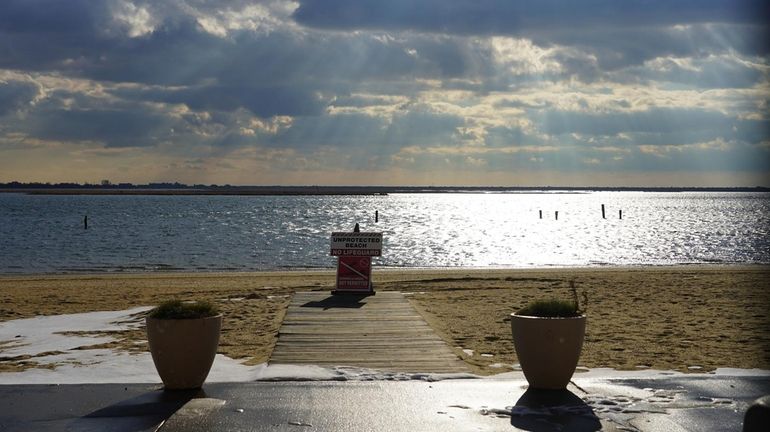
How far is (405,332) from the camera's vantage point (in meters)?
13.4

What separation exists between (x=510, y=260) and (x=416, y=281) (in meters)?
25.8

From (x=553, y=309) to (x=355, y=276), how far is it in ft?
33.4

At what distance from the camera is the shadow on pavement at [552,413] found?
298 inches

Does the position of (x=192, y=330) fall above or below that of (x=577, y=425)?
above

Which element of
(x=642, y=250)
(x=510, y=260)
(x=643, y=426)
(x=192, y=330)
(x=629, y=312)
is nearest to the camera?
(x=643, y=426)

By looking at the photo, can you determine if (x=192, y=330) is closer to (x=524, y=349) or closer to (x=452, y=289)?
(x=524, y=349)

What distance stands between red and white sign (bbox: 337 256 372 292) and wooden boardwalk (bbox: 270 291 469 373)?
1299mm

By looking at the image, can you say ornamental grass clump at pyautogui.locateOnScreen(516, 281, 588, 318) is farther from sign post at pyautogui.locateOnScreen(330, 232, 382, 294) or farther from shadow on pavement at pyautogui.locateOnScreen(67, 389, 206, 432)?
sign post at pyautogui.locateOnScreen(330, 232, 382, 294)

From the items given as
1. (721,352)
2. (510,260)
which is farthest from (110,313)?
(510,260)

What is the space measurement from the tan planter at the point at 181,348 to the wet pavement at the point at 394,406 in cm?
22

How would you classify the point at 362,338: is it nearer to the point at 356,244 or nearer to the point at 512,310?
the point at 512,310

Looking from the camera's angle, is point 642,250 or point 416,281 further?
point 642,250

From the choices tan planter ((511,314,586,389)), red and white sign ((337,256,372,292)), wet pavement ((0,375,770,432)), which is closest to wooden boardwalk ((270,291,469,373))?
red and white sign ((337,256,372,292))

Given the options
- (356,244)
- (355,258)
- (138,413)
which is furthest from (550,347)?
(356,244)
